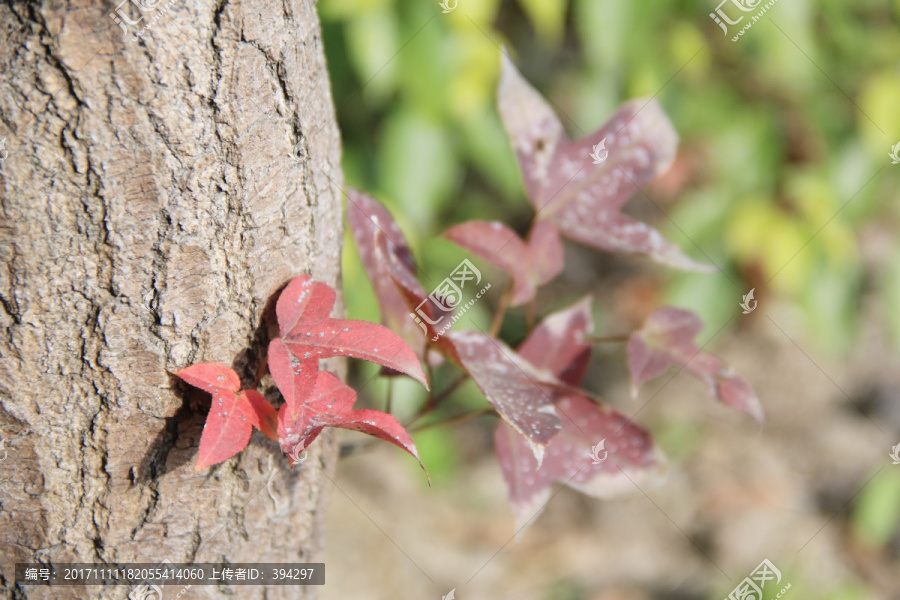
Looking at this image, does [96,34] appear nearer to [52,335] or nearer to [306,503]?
[52,335]

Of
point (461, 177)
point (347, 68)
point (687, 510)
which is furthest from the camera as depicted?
point (687, 510)

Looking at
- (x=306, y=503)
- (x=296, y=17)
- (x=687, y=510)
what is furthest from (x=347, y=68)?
(x=687, y=510)
